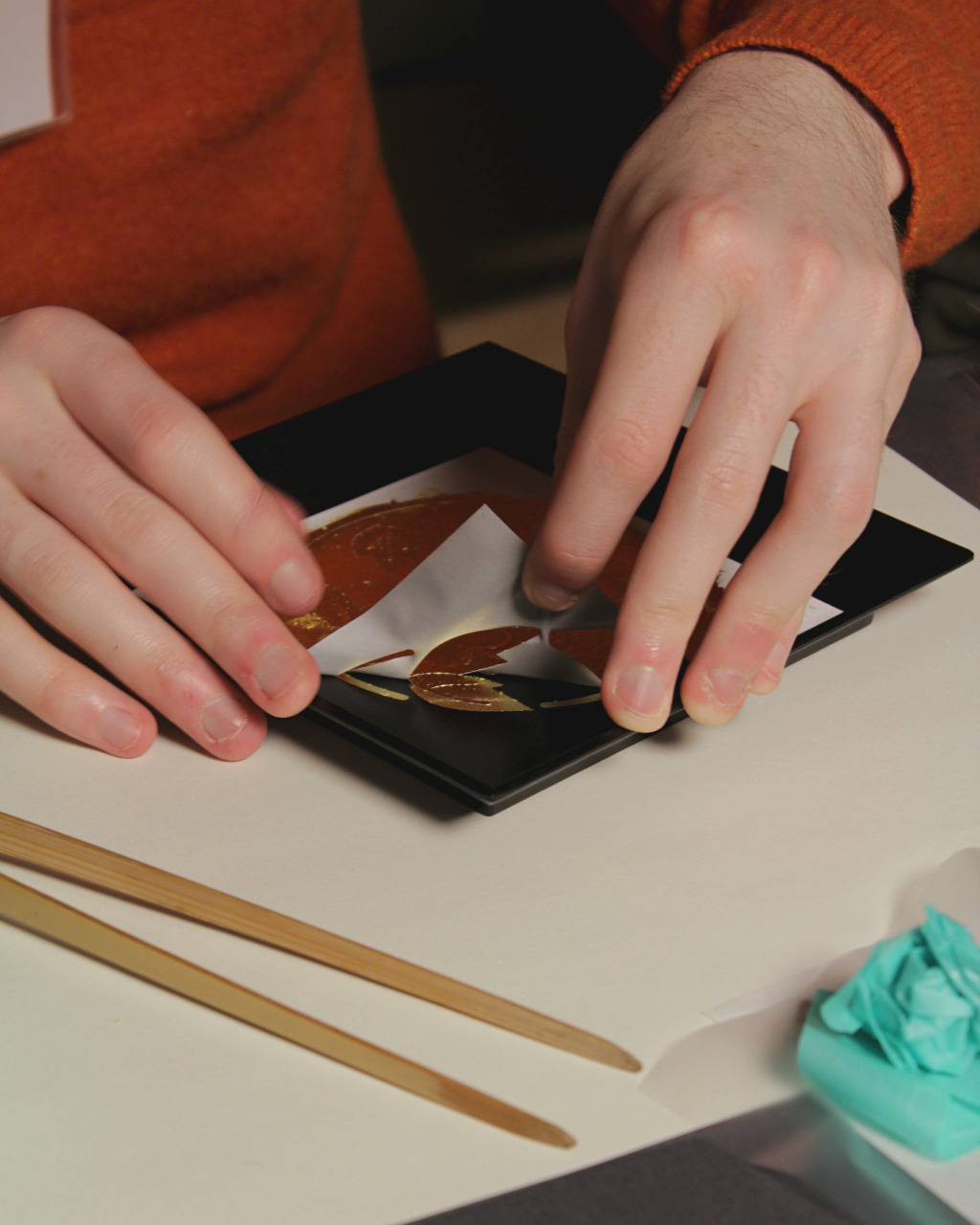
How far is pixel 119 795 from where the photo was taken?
0.56 metres

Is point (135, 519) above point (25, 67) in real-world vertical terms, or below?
below

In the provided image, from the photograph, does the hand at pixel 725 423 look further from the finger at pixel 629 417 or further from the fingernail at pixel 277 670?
the fingernail at pixel 277 670

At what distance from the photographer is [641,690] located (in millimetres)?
517

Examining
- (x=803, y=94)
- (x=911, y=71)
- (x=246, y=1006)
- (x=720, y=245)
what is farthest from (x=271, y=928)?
(x=911, y=71)

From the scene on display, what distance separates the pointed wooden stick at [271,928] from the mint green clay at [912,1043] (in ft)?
0.24

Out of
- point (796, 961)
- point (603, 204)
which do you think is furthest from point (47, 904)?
point (603, 204)

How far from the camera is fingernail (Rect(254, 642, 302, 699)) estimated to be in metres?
0.54

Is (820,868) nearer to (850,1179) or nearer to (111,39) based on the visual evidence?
(850,1179)

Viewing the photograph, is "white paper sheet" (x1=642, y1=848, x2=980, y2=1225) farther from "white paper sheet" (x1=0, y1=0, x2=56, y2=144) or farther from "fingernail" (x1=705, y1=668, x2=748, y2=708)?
"white paper sheet" (x1=0, y1=0, x2=56, y2=144)

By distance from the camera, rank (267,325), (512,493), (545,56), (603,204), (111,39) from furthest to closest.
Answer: (545,56) < (267,325) < (111,39) < (512,493) < (603,204)

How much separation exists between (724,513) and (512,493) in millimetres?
233

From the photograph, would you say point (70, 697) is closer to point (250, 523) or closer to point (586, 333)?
point (250, 523)

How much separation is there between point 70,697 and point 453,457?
31cm

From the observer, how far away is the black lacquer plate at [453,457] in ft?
1.69
